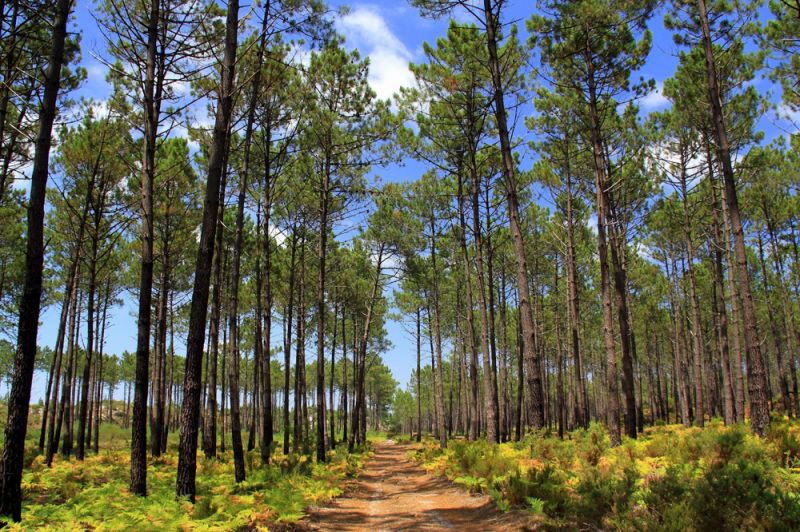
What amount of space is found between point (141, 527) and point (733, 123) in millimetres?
19638

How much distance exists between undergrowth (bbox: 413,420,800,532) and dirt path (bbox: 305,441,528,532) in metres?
0.35

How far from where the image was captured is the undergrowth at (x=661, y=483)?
4.43 m

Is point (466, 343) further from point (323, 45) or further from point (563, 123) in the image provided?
point (323, 45)

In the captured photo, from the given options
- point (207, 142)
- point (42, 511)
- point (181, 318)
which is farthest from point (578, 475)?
point (181, 318)

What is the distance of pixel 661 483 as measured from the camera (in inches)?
208

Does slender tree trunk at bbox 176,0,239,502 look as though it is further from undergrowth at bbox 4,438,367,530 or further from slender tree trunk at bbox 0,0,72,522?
slender tree trunk at bbox 0,0,72,522

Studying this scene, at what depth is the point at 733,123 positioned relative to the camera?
54.0 ft

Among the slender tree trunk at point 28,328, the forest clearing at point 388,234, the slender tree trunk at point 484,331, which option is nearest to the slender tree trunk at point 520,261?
the forest clearing at point 388,234

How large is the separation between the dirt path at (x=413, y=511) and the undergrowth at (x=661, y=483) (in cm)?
35

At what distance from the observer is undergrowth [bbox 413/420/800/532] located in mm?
4430

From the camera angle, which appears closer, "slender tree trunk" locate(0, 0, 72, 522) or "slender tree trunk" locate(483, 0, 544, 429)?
"slender tree trunk" locate(0, 0, 72, 522)

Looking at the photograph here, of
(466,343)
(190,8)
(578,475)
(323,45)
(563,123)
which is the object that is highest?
(563,123)

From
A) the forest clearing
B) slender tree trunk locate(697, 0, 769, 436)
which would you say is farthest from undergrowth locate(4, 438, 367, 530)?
slender tree trunk locate(697, 0, 769, 436)

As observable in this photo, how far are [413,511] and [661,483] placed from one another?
4802 millimetres
